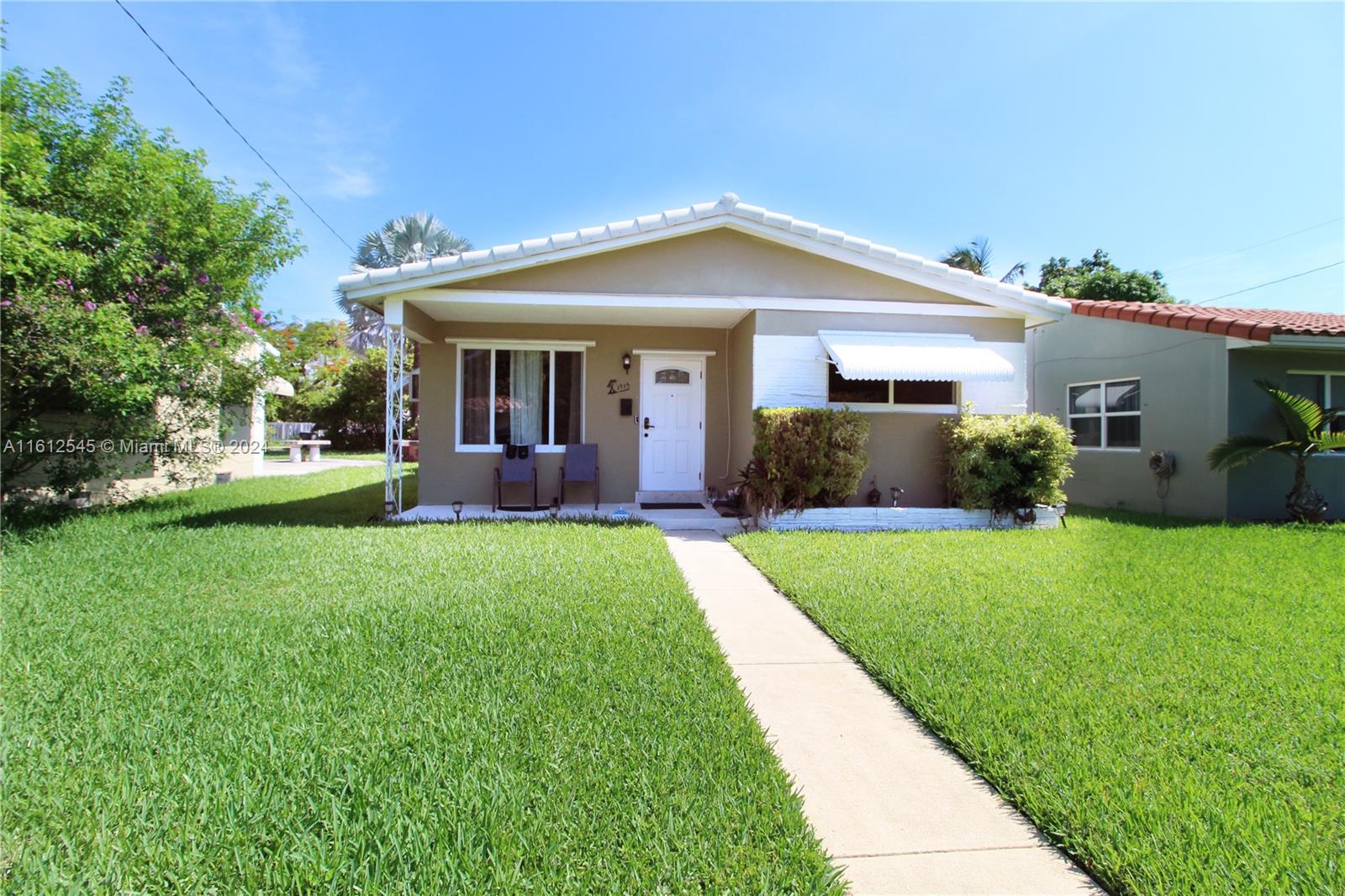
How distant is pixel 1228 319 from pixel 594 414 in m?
11.2

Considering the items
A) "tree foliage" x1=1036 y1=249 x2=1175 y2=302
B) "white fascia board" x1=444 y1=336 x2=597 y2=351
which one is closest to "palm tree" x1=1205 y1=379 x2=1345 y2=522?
"white fascia board" x1=444 y1=336 x2=597 y2=351

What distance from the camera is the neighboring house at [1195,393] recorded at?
11289mm

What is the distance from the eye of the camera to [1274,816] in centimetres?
274

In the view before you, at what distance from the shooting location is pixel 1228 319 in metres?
11.1

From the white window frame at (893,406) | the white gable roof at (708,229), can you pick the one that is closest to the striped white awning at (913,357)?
the white window frame at (893,406)

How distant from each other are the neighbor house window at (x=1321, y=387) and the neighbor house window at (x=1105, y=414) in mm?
2355

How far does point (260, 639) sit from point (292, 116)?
1326 cm

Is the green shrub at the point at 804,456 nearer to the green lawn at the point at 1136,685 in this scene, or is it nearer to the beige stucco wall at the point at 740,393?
the beige stucco wall at the point at 740,393

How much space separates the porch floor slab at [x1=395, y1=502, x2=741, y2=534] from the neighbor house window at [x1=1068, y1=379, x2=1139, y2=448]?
8745mm

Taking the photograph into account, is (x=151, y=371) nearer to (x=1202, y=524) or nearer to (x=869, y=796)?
(x=869, y=796)

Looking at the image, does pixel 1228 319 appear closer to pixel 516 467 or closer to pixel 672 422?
pixel 672 422

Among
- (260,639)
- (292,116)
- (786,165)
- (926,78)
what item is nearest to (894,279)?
(926,78)

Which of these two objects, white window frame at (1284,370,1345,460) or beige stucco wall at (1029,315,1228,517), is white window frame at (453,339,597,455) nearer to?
beige stucco wall at (1029,315,1228,517)

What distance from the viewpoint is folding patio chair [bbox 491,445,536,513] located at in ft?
37.0
